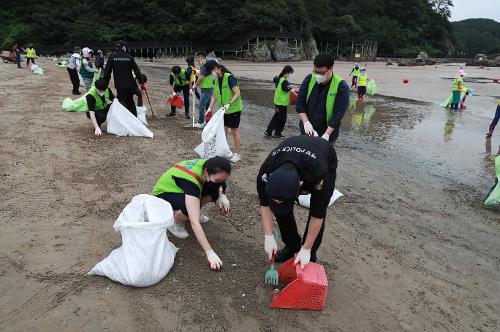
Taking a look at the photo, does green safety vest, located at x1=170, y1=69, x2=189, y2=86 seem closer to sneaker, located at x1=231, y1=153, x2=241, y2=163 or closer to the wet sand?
the wet sand

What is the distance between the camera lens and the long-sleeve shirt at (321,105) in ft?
12.5

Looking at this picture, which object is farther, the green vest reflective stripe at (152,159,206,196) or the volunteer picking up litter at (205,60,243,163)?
the volunteer picking up litter at (205,60,243,163)

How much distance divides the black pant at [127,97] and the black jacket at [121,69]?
0.08 m

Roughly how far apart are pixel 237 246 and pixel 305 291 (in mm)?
990

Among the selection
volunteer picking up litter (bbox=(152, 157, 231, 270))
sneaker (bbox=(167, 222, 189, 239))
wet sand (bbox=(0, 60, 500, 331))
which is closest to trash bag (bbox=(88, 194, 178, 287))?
wet sand (bbox=(0, 60, 500, 331))

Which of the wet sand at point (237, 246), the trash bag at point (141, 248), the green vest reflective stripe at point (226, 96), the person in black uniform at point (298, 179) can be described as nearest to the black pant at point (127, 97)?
the wet sand at point (237, 246)

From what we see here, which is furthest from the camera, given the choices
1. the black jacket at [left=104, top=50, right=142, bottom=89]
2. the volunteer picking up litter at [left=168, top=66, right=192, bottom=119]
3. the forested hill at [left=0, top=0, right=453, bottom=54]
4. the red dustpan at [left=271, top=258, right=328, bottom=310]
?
the forested hill at [left=0, top=0, right=453, bottom=54]

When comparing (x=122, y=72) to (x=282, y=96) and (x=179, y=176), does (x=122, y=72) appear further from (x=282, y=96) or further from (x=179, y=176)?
(x=179, y=176)

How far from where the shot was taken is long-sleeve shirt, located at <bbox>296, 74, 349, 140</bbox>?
3805 millimetres

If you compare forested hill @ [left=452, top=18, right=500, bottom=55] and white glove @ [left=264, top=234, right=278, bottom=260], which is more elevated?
forested hill @ [left=452, top=18, right=500, bottom=55]

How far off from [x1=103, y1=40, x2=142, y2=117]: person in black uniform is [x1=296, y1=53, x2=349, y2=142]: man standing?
3.84 m

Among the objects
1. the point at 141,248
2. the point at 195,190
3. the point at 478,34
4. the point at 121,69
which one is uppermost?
the point at 478,34

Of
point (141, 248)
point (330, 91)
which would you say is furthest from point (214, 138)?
point (141, 248)

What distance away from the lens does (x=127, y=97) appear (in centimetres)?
676
